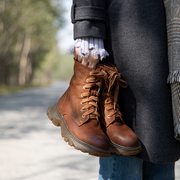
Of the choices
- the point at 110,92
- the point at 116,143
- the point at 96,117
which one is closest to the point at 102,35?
the point at 110,92

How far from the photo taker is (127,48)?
1.13 meters

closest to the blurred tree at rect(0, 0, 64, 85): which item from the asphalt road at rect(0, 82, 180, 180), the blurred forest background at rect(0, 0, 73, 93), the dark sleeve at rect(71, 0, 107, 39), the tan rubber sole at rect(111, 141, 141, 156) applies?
the blurred forest background at rect(0, 0, 73, 93)

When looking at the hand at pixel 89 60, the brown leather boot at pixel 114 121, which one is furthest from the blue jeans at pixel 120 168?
the hand at pixel 89 60

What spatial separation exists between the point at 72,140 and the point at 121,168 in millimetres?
302

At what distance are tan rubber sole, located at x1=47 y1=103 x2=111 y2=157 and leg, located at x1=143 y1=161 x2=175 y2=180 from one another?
1.73 ft

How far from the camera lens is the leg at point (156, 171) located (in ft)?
4.59

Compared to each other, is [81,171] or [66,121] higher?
[66,121]

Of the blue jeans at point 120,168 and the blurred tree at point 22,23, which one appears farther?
the blurred tree at point 22,23

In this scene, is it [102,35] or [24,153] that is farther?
[24,153]

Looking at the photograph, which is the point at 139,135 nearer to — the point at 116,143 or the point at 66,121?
the point at 116,143

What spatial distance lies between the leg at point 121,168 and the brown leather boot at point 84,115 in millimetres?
217

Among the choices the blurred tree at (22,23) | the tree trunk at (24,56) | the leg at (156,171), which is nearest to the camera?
the leg at (156,171)

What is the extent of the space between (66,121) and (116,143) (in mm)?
255

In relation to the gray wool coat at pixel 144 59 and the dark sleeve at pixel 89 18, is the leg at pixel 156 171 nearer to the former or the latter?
the gray wool coat at pixel 144 59
